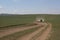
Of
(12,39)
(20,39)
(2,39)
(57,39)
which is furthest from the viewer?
(57,39)

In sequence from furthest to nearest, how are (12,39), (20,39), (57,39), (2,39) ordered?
(57,39), (20,39), (12,39), (2,39)

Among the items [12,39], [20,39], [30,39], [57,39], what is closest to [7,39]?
[12,39]

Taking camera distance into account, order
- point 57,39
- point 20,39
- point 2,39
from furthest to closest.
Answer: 1. point 57,39
2. point 20,39
3. point 2,39

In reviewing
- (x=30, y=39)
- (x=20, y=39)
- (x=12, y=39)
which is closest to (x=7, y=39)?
(x=12, y=39)

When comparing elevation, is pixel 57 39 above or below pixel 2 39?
below

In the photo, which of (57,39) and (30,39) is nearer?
(30,39)

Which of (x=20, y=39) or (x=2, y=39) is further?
(x=20, y=39)

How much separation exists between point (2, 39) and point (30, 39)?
3.28 metres

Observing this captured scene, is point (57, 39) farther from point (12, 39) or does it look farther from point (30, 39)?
point (12, 39)

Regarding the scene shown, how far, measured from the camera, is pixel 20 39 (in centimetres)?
1275

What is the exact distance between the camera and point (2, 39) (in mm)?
10539

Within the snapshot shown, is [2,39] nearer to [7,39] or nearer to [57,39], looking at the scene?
[7,39]

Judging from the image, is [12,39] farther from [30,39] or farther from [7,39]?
[30,39]

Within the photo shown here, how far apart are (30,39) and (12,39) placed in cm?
206
